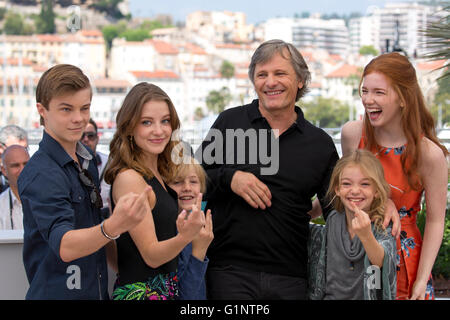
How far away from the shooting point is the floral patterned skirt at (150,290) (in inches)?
69.5

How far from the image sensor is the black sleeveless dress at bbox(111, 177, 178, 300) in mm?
1773

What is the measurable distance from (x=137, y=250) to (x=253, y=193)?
0.38 metres

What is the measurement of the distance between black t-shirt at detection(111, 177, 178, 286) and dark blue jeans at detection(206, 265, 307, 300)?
0.23 m

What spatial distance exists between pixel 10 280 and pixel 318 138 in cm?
112

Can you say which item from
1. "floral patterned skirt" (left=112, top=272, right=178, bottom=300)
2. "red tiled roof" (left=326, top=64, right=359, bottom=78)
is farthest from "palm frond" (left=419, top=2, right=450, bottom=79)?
"red tiled roof" (left=326, top=64, right=359, bottom=78)

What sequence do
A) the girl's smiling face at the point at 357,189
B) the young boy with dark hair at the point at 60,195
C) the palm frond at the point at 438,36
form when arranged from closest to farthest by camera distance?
the young boy with dark hair at the point at 60,195
the girl's smiling face at the point at 357,189
the palm frond at the point at 438,36

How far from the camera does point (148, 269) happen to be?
5.85ft

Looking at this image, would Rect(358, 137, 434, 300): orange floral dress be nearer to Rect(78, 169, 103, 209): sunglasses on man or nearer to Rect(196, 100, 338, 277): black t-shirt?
Rect(196, 100, 338, 277): black t-shirt

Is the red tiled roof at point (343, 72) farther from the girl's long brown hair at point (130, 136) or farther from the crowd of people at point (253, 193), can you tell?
the girl's long brown hair at point (130, 136)

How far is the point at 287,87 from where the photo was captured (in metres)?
2.04

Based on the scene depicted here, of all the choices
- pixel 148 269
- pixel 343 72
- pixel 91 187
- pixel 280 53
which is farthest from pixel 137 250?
pixel 343 72

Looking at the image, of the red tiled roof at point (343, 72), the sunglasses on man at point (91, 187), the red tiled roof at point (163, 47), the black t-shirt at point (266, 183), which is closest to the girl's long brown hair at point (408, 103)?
the black t-shirt at point (266, 183)
